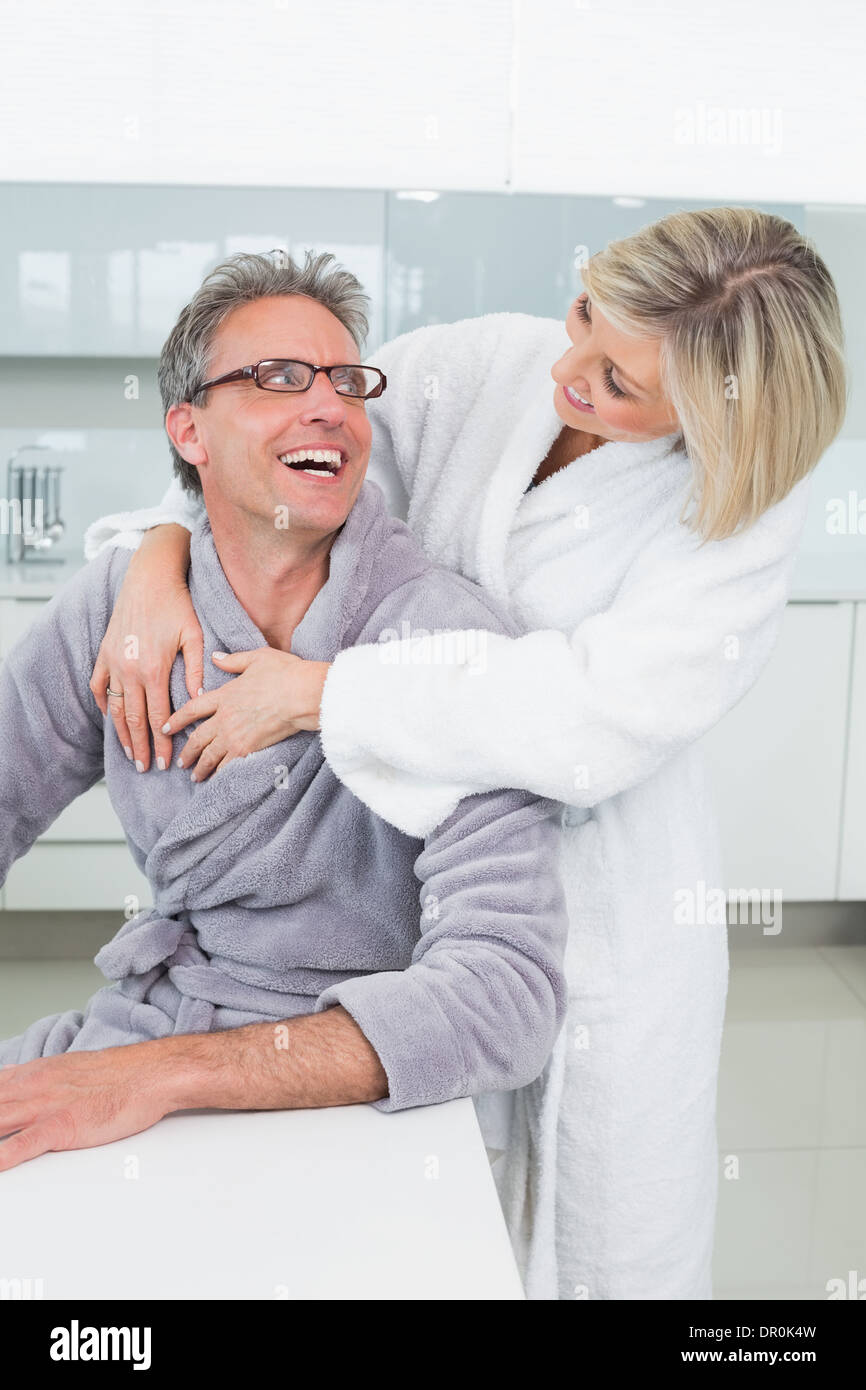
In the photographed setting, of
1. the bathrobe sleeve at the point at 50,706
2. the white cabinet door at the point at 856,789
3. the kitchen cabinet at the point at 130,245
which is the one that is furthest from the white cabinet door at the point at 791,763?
the bathrobe sleeve at the point at 50,706

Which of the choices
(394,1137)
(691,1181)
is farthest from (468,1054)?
(691,1181)

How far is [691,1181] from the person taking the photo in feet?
4.60

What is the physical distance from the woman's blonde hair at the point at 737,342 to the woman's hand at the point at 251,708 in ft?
1.34

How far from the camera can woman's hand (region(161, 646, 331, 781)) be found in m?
1.18

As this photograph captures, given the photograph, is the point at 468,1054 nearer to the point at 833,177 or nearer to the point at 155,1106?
the point at 155,1106

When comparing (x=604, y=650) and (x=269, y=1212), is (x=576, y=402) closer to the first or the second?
(x=604, y=650)

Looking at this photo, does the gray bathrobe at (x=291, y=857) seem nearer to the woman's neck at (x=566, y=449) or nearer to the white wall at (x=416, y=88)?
the woman's neck at (x=566, y=449)

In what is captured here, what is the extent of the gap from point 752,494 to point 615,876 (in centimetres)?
43

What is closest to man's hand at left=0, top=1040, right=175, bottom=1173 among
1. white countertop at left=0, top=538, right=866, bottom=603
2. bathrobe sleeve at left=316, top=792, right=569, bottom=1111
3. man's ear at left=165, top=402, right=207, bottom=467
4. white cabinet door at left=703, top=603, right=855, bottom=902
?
bathrobe sleeve at left=316, top=792, right=569, bottom=1111

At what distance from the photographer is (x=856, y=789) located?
3.29 meters

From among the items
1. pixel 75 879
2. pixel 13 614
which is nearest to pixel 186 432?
pixel 13 614

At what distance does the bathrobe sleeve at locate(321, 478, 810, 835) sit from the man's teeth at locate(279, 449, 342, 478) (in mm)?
221

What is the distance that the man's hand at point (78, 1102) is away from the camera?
93 cm

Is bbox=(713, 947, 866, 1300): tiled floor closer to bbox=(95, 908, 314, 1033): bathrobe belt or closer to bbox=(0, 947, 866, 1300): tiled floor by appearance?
bbox=(0, 947, 866, 1300): tiled floor
